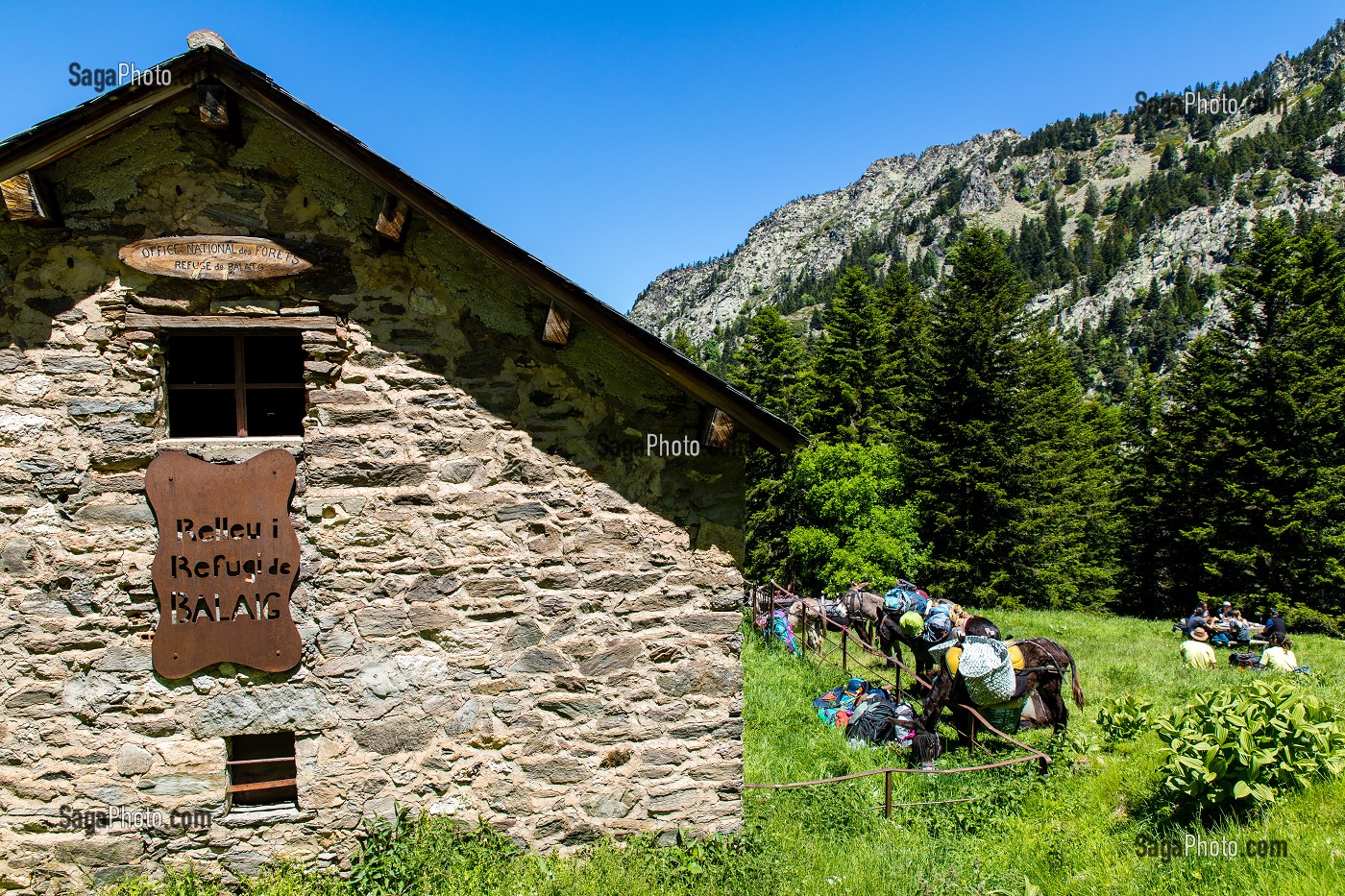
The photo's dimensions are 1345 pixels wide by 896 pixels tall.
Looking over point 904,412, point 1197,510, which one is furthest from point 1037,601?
point 904,412

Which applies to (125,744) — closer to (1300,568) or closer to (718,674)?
(718,674)

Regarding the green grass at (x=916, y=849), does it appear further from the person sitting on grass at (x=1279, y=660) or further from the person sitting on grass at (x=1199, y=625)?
the person sitting on grass at (x=1199, y=625)

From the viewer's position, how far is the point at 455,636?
591 centimetres

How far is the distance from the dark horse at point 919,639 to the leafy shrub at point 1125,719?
1.56m

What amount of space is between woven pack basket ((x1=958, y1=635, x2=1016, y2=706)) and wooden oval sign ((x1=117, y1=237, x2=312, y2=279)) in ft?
27.5

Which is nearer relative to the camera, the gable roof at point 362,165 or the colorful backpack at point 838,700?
the gable roof at point 362,165

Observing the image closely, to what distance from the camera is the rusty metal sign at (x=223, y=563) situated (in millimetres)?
5570

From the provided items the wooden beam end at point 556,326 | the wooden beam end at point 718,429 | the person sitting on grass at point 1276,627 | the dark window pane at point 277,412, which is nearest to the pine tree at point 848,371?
the person sitting on grass at point 1276,627

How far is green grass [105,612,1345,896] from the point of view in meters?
5.53

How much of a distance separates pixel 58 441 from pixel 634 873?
5.69 m

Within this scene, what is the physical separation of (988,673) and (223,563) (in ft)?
26.8

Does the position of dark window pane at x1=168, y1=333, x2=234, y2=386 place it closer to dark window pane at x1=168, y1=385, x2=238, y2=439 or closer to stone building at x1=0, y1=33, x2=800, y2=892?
stone building at x1=0, y1=33, x2=800, y2=892

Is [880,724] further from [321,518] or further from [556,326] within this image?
[321,518]

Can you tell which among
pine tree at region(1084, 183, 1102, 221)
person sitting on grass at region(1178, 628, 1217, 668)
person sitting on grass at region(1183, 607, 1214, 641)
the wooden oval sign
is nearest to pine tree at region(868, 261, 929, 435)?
person sitting on grass at region(1183, 607, 1214, 641)
